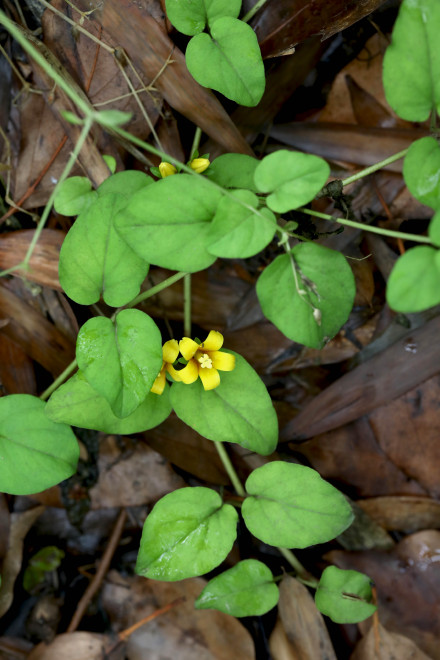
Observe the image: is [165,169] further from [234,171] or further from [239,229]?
[239,229]

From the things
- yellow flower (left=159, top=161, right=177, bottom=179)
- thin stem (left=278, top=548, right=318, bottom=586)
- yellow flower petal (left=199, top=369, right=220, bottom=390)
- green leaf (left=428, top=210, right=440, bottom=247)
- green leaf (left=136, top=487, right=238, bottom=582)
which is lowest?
thin stem (left=278, top=548, right=318, bottom=586)

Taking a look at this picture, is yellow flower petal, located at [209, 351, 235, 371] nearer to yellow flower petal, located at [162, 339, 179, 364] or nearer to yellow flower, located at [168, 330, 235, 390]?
yellow flower, located at [168, 330, 235, 390]

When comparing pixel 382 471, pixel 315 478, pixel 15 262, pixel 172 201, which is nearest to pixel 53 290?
pixel 15 262

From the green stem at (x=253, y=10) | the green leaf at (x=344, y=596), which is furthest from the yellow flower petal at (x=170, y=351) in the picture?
the green stem at (x=253, y=10)

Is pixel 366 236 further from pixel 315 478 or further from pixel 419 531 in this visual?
pixel 419 531

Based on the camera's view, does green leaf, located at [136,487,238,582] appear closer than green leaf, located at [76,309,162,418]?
No

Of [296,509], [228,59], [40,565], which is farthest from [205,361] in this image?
[40,565]

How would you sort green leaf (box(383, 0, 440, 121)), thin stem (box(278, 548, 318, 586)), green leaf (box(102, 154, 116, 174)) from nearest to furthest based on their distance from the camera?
green leaf (box(383, 0, 440, 121)) < green leaf (box(102, 154, 116, 174)) < thin stem (box(278, 548, 318, 586))

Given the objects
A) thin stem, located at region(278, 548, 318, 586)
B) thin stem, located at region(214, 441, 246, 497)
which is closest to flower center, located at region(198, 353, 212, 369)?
thin stem, located at region(214, 441, 246, 497)
